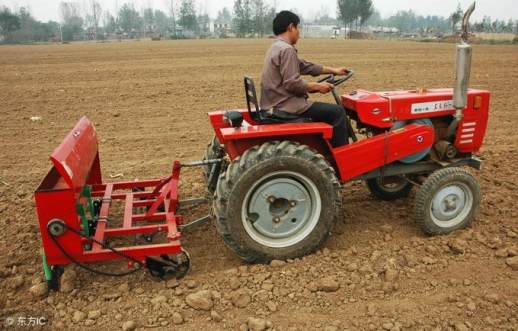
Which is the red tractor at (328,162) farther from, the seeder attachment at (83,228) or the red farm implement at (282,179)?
the seeder attachment at (83,228)

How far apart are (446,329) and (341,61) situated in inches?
719

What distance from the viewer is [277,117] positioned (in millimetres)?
4098

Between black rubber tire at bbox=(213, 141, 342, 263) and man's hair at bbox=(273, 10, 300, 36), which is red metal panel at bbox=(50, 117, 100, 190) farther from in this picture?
man's hair at bbox=(273, 10, 300, 36)

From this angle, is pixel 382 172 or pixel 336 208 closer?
pixel 336 208

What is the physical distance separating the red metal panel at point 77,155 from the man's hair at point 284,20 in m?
1.89

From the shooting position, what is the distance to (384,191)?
5113 millimetres

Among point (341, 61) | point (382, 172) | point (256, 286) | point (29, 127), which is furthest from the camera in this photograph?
point (341, 61)

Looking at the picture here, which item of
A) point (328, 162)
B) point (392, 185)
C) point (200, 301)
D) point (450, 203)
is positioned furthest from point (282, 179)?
point (392, 185)

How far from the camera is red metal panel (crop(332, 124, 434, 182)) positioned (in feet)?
13.5

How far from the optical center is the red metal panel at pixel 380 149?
4125 millimetres

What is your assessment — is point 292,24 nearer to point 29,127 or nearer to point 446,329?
point 446,329

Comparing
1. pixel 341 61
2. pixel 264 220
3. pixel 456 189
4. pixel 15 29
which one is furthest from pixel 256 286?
pixel 15 29

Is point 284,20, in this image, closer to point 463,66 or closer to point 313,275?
point 463,66

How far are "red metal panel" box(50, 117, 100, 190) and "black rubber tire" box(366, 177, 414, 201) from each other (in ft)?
9.20
